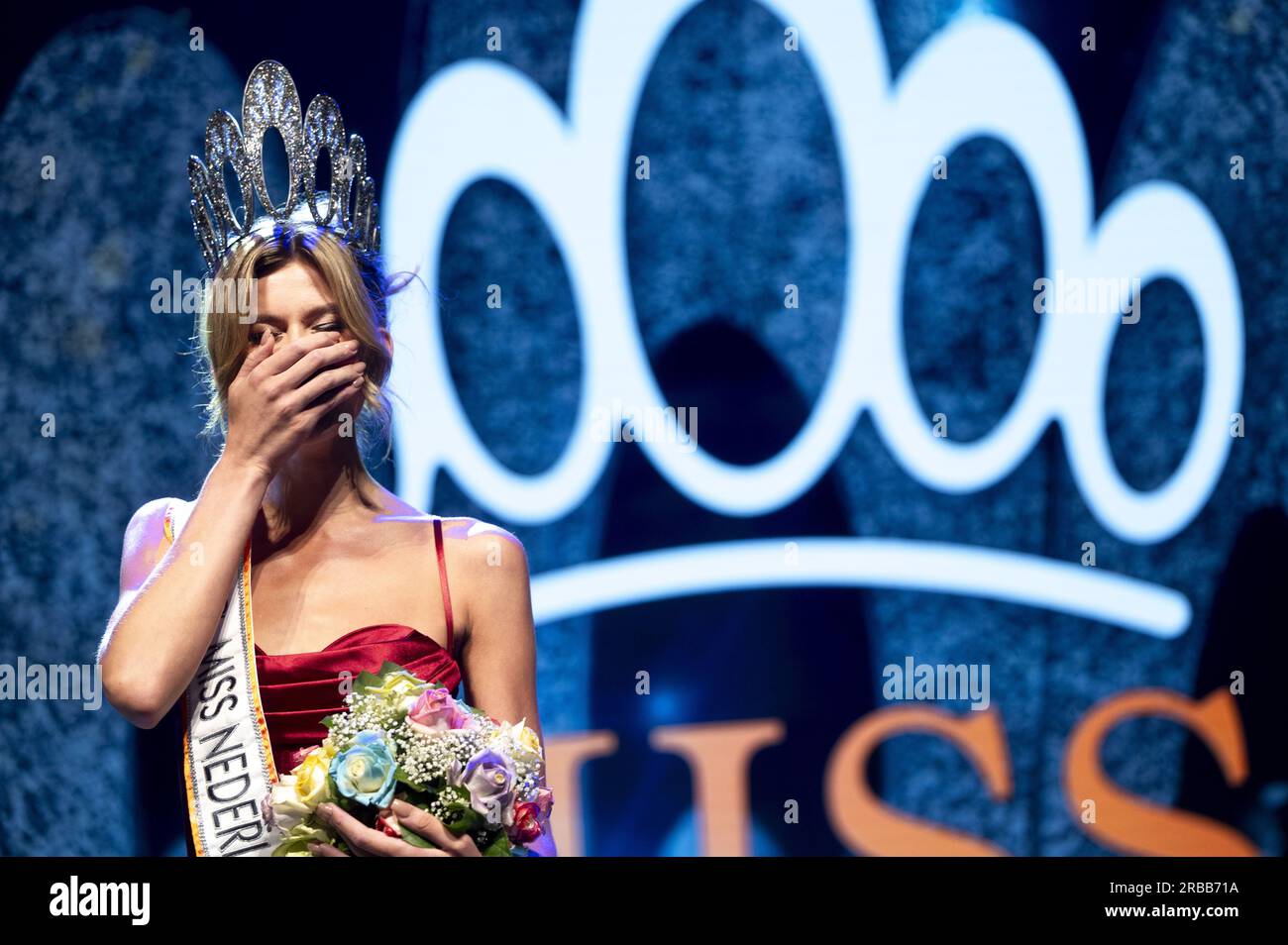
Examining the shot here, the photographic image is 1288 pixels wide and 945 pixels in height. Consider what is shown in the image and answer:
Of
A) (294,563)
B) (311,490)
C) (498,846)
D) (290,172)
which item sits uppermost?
(290,172)

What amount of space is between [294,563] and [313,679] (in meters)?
0.20

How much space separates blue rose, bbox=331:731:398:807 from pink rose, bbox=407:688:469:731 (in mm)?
62

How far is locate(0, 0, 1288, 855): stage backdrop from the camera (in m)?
3.58

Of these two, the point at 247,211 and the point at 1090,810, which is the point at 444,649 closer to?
Result: the point at 247,211

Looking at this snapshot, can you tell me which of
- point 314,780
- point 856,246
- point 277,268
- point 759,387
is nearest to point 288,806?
point 314,780

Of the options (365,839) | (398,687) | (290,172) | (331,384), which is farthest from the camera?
(290,172)

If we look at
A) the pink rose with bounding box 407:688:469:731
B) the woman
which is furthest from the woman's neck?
the pink rose with bounding box 407:688:469:731

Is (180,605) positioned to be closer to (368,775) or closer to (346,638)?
(346,638)

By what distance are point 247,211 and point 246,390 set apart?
0.39 meters

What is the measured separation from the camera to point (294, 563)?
7.06ft

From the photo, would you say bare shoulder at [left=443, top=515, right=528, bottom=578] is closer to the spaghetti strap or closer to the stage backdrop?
the spaghetti strap

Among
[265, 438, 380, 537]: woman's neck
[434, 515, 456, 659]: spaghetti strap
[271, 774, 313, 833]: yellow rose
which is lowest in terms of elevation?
[271, 774, 313, 833]: yellow rose
